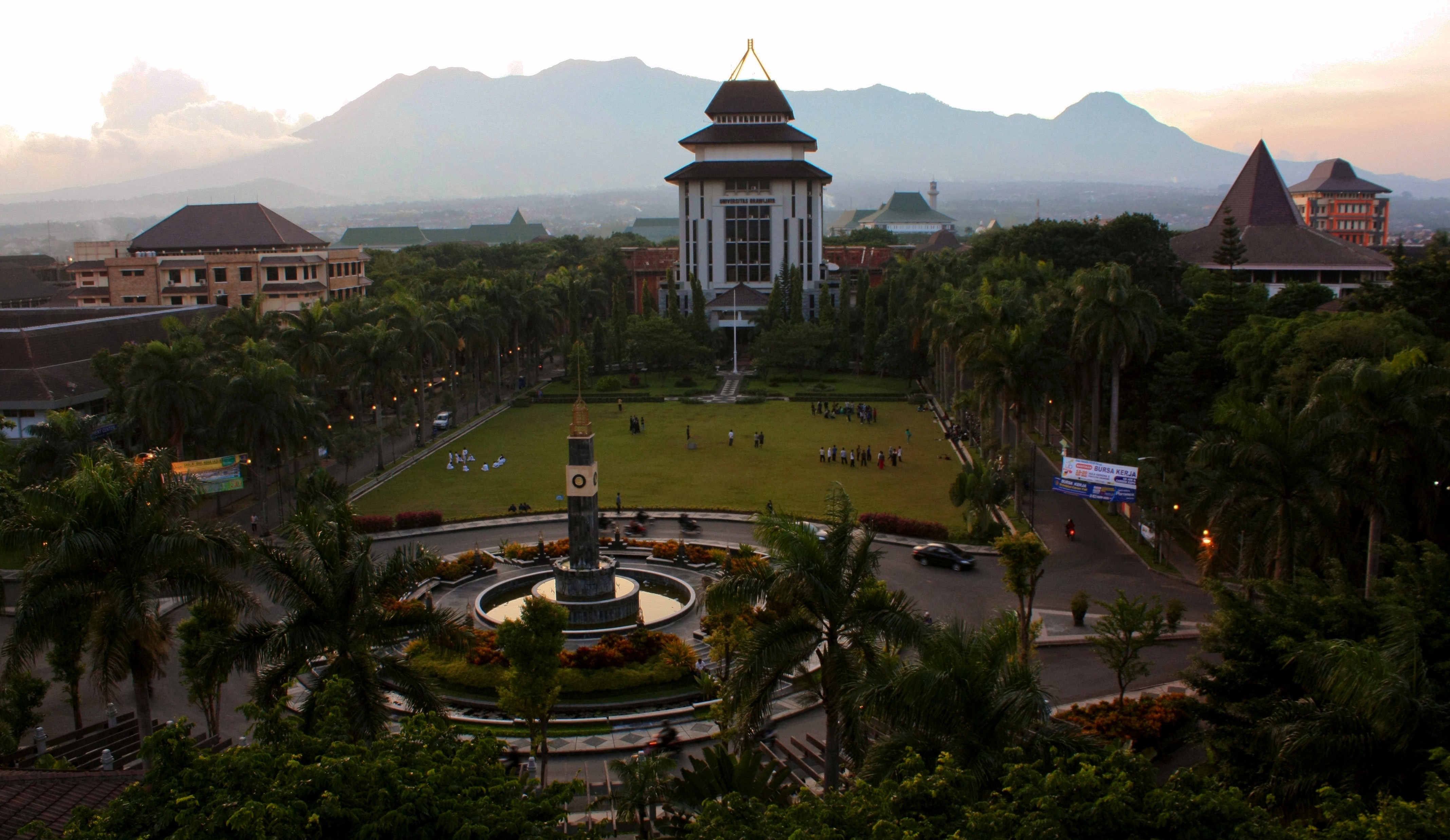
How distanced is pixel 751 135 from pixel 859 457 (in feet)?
179

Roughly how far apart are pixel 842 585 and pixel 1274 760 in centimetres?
650

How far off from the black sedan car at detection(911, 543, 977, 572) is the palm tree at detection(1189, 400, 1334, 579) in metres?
10.0

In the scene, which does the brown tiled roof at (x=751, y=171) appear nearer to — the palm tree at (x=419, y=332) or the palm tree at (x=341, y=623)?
the palm tree at (x=419, y=332)

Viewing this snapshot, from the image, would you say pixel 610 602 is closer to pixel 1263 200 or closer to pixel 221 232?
pixel 221 232

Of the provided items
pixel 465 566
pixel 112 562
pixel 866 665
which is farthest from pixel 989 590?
pixel 112 562

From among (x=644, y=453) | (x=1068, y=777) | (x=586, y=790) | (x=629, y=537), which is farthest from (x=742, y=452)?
(x=1068, y=777)

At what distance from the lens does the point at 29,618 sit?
1725 cm

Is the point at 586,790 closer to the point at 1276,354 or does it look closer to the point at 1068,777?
the point at 1068,777

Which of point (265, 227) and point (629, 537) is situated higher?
point (265, 227)

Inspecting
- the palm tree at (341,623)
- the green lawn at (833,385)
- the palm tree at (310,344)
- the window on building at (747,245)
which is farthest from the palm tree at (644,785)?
the window on building at (747,245)

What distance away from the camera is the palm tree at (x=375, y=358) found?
162 ft

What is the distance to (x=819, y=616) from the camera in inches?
648

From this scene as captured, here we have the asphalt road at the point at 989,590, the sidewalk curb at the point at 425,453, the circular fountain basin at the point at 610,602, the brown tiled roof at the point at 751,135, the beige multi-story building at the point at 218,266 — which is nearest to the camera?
the asphalt road at the point at 989,590

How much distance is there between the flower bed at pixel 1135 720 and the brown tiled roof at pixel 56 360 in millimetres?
43089
